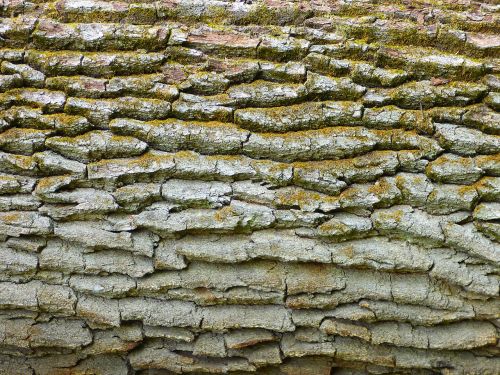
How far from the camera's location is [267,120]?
339 centimetres

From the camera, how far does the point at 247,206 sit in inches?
127

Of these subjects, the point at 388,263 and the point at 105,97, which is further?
the point at 105,97

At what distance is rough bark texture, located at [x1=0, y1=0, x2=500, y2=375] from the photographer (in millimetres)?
3238

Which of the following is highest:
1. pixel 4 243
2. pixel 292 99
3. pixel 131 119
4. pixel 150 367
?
pixel 292 99

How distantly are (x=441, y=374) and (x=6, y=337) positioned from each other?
2.76m

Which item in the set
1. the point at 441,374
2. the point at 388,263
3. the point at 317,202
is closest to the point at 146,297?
the point at 317,202

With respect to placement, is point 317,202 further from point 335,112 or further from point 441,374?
point 441,374

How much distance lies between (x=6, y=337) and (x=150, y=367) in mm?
926

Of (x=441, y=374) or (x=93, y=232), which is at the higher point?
(x=93, y=232)

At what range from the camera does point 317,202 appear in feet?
10.6

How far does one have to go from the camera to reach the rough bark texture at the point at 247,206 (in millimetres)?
3238

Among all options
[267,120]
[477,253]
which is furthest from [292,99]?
[477,253]

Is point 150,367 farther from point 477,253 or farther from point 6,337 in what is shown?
point 477,253

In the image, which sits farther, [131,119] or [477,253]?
[131,119]
